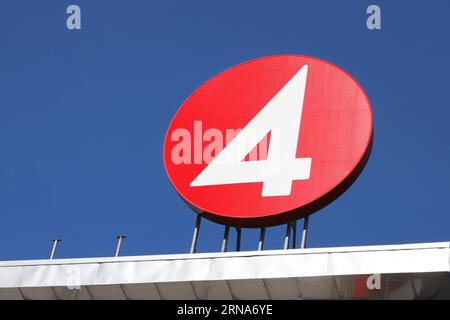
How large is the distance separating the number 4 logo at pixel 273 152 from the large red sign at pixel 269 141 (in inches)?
0.9

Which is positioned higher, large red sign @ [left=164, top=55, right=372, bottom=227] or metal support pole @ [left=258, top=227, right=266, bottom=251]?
large red sign @ [left=164, top=55, right=372, bottom=227]

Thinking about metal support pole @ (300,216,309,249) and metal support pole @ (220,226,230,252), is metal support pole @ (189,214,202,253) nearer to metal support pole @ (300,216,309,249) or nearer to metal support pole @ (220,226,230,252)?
metal support pole @ (220,226,230,252)

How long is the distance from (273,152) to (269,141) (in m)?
0.36

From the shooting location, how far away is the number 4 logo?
18750 millimetres

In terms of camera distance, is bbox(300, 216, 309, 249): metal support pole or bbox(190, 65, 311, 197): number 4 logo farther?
bbox(190, 65, 311, 197): number 4 logo

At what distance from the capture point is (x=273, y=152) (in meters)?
19.3

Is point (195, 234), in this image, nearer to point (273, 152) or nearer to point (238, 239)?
point (238, 239)

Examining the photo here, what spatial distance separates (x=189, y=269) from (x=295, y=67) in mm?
6660

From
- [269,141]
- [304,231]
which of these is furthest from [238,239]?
[269,141]

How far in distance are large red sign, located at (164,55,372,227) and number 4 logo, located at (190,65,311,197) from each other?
23 mm

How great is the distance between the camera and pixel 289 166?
61.9 feet

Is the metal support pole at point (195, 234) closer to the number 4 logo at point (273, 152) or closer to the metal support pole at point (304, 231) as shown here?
the number 4 logo at point (273, 152)

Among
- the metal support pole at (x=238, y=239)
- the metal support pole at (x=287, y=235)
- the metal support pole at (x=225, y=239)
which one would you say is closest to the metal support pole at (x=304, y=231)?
the metal support pole at (x=287, y=235)

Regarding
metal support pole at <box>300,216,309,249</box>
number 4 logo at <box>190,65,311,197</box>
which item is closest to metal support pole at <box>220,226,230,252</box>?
number 4 logo at <box>190,65,311,197</box>
